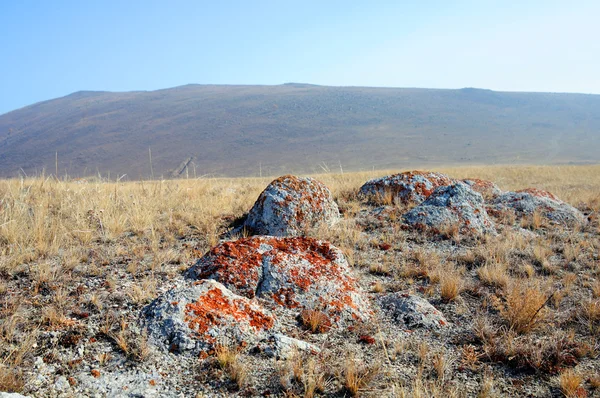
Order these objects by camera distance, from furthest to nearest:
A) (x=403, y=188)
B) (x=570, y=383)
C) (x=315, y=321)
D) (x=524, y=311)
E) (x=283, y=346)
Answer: (x=403, y=188) → (x=524, y=311) → (x=315, y=321) → (x=283, y=346) → (x=570, y=383)

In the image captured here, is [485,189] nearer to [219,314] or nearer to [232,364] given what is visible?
[219,314]

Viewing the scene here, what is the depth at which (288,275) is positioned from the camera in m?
3.32

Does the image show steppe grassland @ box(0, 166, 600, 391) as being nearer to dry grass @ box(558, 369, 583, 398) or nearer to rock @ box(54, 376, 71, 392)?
dry grass @ box(558, 369, 583, 398)

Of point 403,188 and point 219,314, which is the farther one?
point 403,188

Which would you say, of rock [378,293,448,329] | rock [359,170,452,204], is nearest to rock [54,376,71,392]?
rock [378,293,448,329]

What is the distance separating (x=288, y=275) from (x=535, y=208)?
503 cm

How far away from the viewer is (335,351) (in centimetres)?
263

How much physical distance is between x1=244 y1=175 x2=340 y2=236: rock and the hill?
121 ft

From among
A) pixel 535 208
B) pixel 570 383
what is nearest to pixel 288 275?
pixel 570 383

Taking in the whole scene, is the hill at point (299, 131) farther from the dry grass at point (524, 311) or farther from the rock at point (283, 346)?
the rock at point (283, 346)

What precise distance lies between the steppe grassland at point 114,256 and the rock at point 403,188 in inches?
21.9

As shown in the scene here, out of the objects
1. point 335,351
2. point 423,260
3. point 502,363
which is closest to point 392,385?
point 335,351

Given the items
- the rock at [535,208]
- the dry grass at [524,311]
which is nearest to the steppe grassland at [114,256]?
the dry grass at [524,311]

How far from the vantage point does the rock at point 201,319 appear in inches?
100
